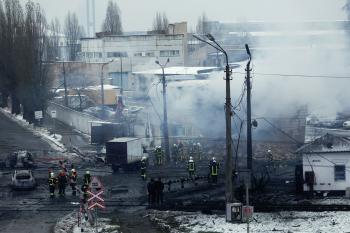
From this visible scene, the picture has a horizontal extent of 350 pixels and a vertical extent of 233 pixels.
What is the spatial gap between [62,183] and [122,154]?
6806 millimetres

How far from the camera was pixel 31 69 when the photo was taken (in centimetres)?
5241

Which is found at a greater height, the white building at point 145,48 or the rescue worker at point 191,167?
the white building at point 145,48

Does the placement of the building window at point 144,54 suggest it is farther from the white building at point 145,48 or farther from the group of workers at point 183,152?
the group of workers at point 183,152

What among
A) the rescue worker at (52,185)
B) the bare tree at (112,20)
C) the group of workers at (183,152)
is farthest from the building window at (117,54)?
the rescue worker at (52,185)

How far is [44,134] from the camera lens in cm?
4909

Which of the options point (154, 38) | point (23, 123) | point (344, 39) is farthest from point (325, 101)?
point (154, 38)

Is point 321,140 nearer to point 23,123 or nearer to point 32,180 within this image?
point 32,180

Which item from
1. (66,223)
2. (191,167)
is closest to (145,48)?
(191,167)

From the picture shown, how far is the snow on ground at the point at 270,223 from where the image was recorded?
68.0 ft

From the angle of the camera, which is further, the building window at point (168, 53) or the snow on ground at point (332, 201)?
the building window at point (168, 53)

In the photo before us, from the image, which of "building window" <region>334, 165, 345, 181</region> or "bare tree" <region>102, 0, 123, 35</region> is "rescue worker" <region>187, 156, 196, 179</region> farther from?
"bare tree" <region>102, 0, 123, 35</region>

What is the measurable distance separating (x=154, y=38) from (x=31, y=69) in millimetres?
32020

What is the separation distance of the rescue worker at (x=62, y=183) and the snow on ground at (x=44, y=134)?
14.2 m

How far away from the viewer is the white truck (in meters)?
34.6
